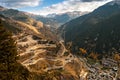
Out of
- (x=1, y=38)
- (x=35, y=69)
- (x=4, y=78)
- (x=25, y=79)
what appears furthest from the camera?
(x=35, y=69)

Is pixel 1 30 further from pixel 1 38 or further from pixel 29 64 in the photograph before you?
pixel 29 64

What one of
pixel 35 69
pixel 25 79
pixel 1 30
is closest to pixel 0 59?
pixel 1 30

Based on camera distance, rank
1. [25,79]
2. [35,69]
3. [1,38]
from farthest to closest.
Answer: [35,69]
[25,79]
[1,38]

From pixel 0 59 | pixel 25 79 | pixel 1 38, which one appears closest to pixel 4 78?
pixel 0 59

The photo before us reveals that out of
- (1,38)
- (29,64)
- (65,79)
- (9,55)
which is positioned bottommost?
(65,79)

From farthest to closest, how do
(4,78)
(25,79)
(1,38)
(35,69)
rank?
(35,69), (25,79), (1,38), (4,78)

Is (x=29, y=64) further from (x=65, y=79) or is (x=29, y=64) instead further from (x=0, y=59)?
(x=0, y=59)

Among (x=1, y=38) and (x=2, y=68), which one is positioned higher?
(x=1, y=38)

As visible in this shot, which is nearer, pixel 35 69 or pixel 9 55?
pixel 9 55

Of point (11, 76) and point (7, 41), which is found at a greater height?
point (7, 41)
